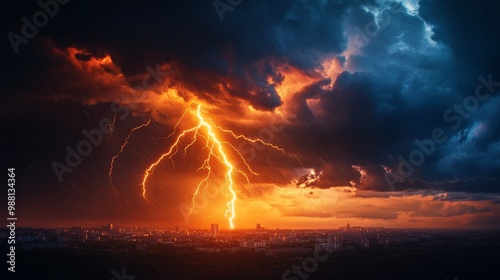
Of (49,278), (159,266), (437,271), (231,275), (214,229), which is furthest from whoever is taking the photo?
(214,229)

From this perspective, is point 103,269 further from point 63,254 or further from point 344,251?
point 344,251

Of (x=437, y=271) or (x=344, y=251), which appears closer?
(x=437, y=271)

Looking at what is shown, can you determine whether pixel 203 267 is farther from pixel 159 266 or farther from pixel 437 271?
pixel 437 271

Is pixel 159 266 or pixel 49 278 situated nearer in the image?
pixel 49 278

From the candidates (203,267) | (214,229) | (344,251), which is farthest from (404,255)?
(214,229)

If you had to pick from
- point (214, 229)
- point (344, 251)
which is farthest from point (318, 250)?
point (214, 229)

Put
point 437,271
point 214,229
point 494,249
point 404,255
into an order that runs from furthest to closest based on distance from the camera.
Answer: point 214,229 → point 494,249 → point 404,255 → point 437,271

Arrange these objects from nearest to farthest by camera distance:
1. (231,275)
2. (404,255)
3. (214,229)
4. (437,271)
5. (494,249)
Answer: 1. (231,275)
2. (437,271)
3. (404,255)
4. (494,249)
5. (214,229)

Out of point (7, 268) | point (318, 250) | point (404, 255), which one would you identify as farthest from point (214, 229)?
point (7, 268)

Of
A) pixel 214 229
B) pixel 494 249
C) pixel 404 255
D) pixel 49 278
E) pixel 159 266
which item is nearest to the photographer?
pixel 49 278
